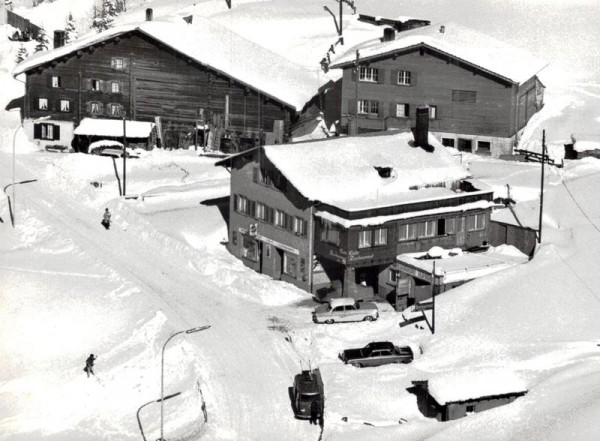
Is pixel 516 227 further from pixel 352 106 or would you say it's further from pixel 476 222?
pixel 352 106

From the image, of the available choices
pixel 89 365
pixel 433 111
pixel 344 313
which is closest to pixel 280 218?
pixel 344 313

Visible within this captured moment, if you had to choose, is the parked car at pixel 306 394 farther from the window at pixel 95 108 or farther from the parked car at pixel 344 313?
the window at pixel 95 108

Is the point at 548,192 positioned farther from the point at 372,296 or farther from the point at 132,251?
the point at 132,251

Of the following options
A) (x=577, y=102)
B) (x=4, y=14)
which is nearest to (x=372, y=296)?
(x=577, y=102)

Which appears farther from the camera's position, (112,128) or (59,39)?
(59,39)

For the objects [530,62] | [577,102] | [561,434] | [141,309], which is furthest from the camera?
[577,102]
